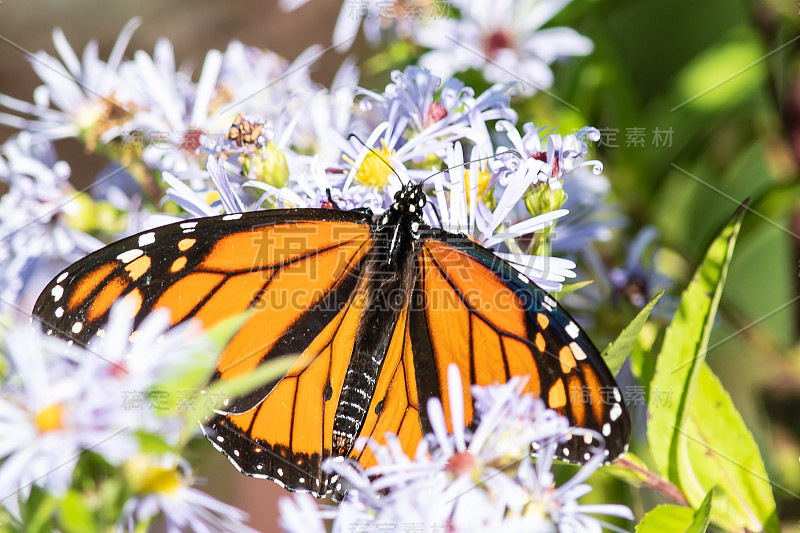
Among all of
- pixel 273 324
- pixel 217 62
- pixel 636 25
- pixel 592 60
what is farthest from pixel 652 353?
pixel 636 25

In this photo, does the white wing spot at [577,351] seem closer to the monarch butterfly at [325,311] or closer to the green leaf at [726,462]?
the monarch butterfly at [325,311]

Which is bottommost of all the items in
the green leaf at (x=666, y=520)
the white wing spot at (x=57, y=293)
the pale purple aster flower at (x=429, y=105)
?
the green leaf at (x=666, y=520)

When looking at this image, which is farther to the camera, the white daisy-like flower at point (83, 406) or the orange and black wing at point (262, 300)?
the orange and black wing at point (262, 300)

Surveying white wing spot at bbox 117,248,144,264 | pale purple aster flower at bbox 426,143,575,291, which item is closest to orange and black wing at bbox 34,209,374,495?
white wing spot at bbox 117,248,144,264

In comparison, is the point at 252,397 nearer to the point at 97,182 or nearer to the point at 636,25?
the point at 97,182

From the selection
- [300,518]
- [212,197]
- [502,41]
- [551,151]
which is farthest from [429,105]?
[300,518]

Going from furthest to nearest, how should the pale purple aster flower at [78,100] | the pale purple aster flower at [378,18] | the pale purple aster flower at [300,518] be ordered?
1. the pale purple aster flower at [378,18]
2. the pale purple aster flower at [78,100]
3. the pale purple aster flower at [300,518]

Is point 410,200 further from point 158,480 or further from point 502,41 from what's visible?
point 502,41

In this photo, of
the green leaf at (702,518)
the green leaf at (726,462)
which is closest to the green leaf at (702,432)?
the green leaf at (726,462)
